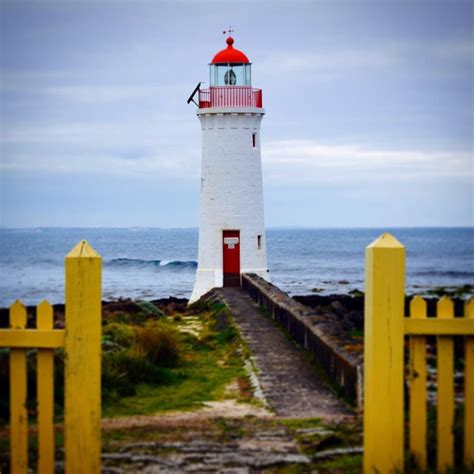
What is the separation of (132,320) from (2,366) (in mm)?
9886

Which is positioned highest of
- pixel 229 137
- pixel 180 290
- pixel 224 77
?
pixel 224 77

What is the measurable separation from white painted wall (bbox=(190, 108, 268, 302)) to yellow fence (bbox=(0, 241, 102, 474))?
19307 mm

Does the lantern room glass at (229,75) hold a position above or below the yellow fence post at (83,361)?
above

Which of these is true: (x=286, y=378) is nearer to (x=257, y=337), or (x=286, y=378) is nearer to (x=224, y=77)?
(x=257, y=337)

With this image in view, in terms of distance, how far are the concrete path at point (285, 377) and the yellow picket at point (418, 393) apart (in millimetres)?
1920

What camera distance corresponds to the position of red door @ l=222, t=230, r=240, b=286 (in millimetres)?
25734

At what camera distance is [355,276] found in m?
52.3

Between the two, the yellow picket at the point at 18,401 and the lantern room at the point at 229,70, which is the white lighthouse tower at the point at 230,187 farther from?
the yellow picket at the point at 18,401

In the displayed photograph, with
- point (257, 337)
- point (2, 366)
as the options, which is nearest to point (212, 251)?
point (257, 337)

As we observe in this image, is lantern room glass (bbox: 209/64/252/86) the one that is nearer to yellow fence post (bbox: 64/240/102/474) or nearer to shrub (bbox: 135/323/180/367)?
shrub (bbox: 135/323/180/367)

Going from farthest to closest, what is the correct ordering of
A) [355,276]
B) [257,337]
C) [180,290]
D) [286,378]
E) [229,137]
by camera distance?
[355,276]
[180,290]
[229,137]
[257,337]
[286,378]

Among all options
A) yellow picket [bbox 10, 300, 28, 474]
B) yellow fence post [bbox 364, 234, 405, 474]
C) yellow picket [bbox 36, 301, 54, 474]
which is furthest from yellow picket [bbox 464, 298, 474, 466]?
yellow picket [bbox 10, 300, 28, 474]

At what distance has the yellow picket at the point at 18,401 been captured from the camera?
6.14 meters

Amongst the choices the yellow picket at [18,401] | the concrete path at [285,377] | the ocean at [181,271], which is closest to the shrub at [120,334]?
the concrete path at [285,377]
